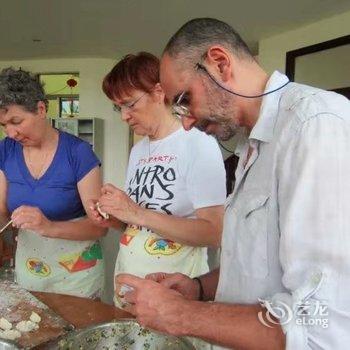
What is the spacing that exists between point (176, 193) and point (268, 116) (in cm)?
67

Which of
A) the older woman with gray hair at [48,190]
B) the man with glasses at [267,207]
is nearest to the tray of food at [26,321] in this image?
the older woman with gray hair at [48,190]

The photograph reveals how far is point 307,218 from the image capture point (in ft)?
2.05

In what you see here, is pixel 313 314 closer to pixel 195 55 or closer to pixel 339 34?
pixel 195 55

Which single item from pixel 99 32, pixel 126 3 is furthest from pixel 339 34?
pixel 99 32

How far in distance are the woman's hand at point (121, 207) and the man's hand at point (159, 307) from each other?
0.54 metres

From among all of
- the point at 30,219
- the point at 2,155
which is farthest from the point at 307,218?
the point at 2,155

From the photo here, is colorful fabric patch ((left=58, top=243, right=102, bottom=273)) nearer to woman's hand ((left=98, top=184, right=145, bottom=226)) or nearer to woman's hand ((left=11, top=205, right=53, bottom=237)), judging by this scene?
woman's hand ((left=11, top=205, right=53, bottom=237))

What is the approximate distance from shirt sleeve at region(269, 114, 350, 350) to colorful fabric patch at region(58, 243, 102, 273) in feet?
3.87

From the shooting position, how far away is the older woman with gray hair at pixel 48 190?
163 centimetres

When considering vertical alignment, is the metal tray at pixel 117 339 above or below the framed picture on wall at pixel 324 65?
below

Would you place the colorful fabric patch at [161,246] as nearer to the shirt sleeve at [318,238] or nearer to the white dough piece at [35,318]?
the white dough piece at [35,318]

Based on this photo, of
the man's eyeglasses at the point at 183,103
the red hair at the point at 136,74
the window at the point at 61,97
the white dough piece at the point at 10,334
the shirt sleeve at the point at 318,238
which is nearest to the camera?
the shirt sleeve at the point at 318,238

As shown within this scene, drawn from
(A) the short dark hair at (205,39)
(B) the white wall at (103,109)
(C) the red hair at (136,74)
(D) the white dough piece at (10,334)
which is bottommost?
(D) the white dough piece at (10,334)

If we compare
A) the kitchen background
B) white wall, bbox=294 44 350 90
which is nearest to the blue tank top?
the kitchen background
